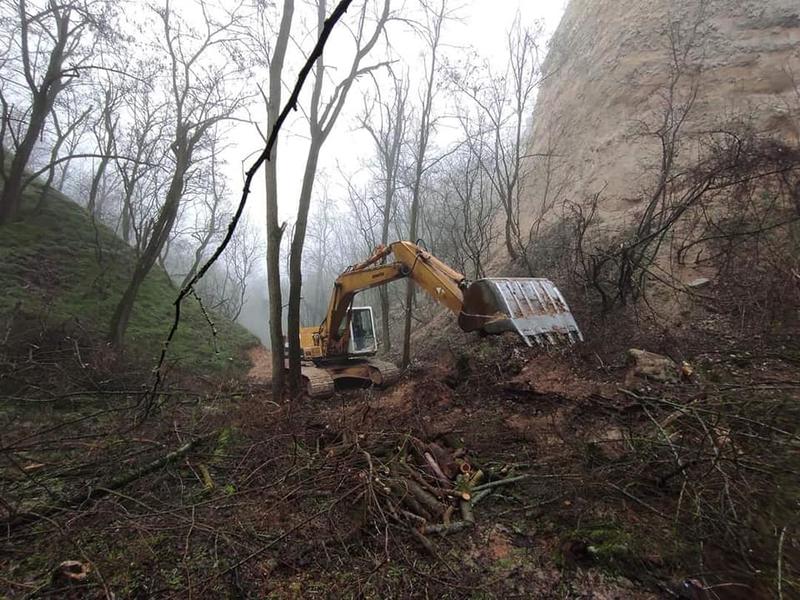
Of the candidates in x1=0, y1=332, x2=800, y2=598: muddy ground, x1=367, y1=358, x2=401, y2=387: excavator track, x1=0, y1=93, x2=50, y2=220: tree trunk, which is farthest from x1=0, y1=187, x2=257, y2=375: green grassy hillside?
x1=0, y1=332, x2=800, y2=598: muddy ground

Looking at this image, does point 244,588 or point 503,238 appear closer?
point 244,588

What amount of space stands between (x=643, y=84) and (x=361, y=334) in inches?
492

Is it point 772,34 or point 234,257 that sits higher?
point 772,34

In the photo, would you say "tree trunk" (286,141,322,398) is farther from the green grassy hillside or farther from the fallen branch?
the fallen branch

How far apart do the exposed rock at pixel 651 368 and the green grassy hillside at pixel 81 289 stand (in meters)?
8.36

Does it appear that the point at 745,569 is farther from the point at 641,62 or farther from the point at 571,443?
the point at 641,62

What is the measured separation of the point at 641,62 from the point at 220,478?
17.3 m

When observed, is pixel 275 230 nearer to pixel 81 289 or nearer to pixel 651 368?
pixel 651 368

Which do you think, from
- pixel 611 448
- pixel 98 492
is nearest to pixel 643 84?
pixel 611 448

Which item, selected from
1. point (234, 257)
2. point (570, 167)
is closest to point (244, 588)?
point (570, 167)

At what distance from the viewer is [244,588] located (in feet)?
9.46

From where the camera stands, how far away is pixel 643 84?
46.6 ft

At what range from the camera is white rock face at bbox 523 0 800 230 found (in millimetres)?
11922

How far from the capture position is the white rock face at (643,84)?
11.9m
